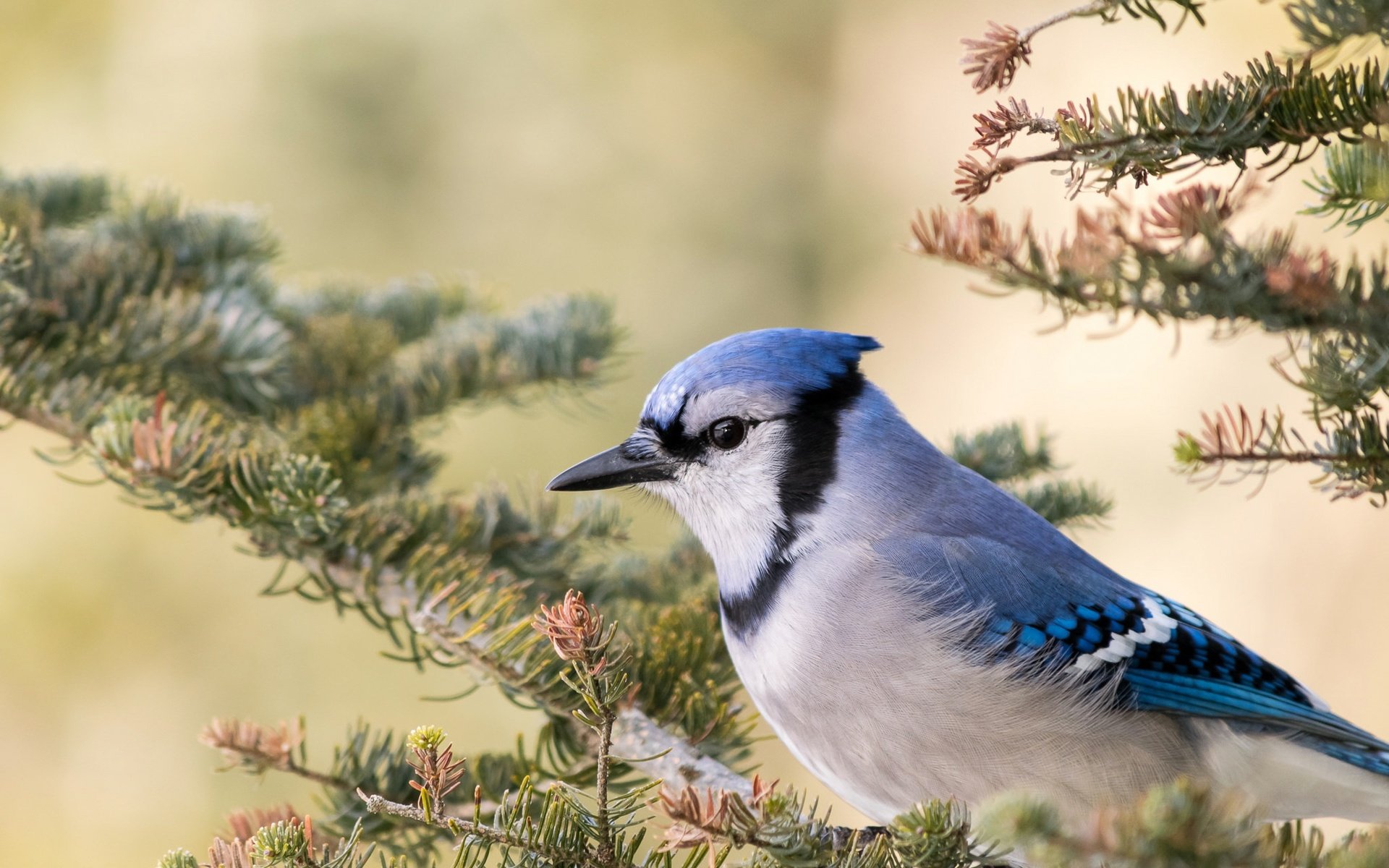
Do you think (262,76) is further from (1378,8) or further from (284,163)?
(1378,8)

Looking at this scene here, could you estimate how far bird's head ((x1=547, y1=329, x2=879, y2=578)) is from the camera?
1.70m

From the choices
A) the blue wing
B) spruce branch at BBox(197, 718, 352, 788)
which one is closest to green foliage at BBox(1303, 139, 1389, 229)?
the blue wing

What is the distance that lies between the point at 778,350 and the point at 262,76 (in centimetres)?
328

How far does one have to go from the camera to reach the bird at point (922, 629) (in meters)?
1.48

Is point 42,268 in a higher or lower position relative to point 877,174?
lower

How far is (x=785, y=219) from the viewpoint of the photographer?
16.0 ft

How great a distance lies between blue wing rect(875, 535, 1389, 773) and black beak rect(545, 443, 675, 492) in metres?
0.35

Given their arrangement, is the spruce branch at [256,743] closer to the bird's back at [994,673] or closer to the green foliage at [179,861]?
the green foliage at [179,861]

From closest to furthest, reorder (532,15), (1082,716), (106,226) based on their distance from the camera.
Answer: (1082,716)
(106,226)
(532,15)

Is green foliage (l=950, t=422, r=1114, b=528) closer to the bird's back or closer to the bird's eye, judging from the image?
the bird's back

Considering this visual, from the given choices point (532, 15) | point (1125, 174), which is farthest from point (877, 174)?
point (1125, 174)

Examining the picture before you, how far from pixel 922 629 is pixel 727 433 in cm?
41

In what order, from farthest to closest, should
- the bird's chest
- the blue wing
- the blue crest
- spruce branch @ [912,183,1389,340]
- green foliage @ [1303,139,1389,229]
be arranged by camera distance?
the blue crest → the blue wing → the bird's chest → spruce branch @ [912,183,1389,340] → green foliage @ [1303,139,1389,229]

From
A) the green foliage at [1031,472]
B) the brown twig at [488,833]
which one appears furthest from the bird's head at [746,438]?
the brown twig at [488,833]
